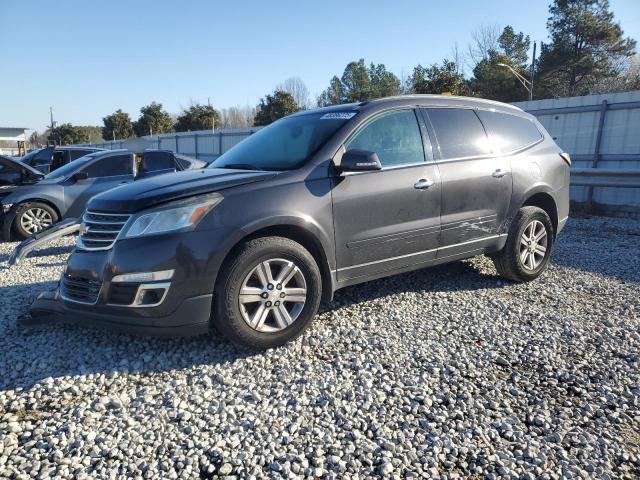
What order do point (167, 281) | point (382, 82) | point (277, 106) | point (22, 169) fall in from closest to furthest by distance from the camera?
1. point (167, 281)
2. point (22, 169)
3. point (277, 106)
4. point (382, 82)

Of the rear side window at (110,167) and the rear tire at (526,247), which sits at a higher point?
the rear side window at (110,167)

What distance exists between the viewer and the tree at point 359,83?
51188 mm

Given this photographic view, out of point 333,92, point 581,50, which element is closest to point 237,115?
point 333,92

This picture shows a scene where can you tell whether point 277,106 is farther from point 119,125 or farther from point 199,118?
point 119,125

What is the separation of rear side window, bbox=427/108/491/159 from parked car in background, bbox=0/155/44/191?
7472 mm

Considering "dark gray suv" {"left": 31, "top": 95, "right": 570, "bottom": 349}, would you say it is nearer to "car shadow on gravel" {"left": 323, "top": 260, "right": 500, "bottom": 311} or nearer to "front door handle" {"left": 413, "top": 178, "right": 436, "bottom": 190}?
"front door handle" {"left": 413, "top": 178, "right": 436, "bottom": 190}

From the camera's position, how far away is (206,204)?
131 inches

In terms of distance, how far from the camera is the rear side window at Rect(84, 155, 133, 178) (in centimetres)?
885

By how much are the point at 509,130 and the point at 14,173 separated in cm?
822

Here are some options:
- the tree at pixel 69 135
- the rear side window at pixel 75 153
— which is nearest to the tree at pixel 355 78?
the tree at pixel 69 135

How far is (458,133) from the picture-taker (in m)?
4.69

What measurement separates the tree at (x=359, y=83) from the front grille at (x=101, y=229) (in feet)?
159

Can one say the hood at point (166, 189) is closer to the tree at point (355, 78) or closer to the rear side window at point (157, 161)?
the rear side window at point (157, 161)


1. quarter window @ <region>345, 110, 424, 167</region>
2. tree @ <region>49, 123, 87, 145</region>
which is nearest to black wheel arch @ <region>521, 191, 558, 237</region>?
quarter window @ <region>345, 110, 424, 167</region>
